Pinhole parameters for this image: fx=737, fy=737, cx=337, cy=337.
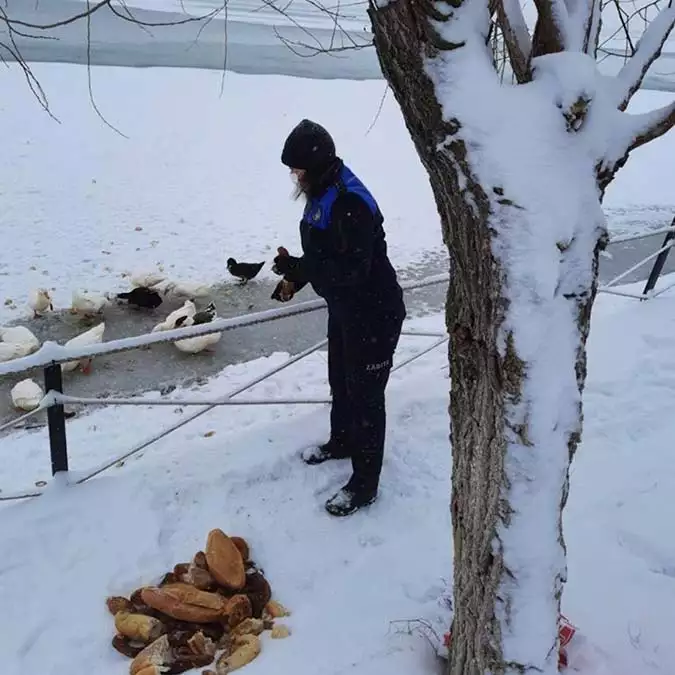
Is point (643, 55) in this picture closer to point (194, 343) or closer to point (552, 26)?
point (552, 26)

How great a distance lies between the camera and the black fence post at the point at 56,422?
11.0 feet

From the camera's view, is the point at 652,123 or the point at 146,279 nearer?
the point at 652,123

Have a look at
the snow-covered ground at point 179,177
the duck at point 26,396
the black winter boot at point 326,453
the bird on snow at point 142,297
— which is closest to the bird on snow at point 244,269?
the snow-covered ground at point 179,177

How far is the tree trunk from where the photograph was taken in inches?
71.4

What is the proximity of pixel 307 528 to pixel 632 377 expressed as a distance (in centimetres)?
250

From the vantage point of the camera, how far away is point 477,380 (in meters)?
2.10

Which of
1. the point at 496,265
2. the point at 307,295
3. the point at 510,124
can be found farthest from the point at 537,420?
the point at 307,295

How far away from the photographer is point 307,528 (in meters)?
3.41

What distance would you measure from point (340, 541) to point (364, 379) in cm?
75

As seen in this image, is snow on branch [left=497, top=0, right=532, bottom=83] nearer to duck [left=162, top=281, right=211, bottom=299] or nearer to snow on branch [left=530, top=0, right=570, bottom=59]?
snow on branch [left=530, top=0, right=570, bottom=59]

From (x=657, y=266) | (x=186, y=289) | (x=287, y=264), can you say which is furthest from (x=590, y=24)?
(x=186, y=289)

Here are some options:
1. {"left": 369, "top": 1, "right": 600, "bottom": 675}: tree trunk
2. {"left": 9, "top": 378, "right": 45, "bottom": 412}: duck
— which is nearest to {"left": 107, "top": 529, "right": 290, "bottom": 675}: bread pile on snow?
{"left": 369, "top": 1, "right": 600, "bottom": 675}: tree trunk

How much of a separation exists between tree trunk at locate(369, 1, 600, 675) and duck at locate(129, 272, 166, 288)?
19.8ft

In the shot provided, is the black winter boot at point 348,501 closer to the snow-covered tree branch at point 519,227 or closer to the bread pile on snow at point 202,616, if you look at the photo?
the bread pile on snow at point 202,616
